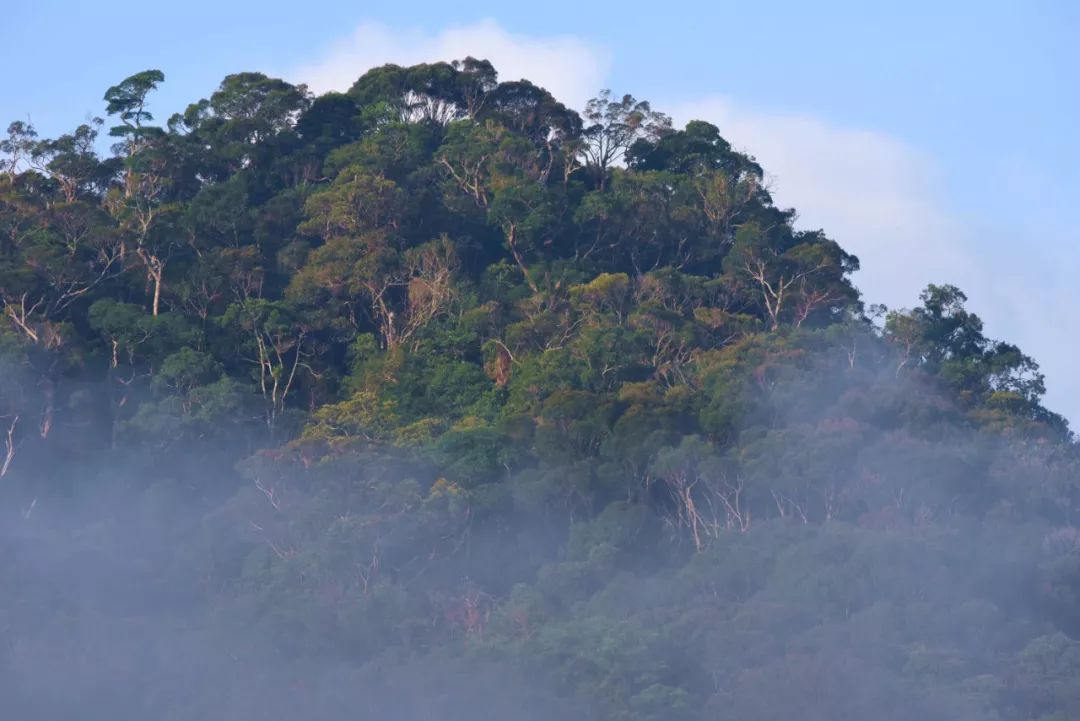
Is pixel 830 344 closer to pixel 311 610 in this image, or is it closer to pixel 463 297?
pixel 463 297

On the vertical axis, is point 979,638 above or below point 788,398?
below

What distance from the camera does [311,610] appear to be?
33.4 m

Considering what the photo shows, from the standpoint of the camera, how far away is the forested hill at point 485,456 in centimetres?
3206

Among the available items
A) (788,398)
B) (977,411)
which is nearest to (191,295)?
(788,398)

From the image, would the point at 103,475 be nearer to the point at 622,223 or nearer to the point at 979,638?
the point at 622,223

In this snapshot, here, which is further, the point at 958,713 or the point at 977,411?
the point at 977,411

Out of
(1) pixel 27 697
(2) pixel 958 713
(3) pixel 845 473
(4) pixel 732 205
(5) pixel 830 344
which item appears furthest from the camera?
(4) pixel 732 205

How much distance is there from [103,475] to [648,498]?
974cm

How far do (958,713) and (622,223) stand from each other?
1597 centimetres

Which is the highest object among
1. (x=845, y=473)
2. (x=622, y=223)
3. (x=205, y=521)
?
(x=622, y=223)

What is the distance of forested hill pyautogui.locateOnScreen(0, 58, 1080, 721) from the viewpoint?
105 ft

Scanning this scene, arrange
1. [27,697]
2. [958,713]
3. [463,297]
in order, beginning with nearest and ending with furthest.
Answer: [958,713], [27,697], [463,297]

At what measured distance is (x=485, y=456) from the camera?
116 ft

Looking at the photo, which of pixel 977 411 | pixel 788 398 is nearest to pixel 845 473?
pixel 788 398
